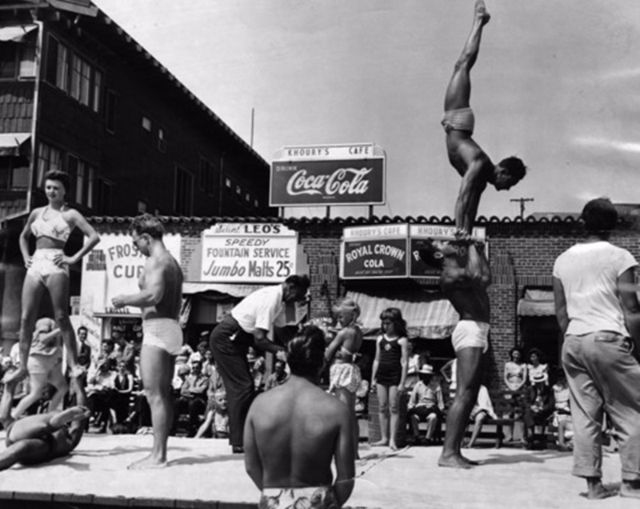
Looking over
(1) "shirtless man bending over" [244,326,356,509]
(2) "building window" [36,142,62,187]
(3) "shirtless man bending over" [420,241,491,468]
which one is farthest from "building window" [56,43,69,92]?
(1) "shirtless man bending over" [244,326,356,509]

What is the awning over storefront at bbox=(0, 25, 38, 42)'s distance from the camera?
65.5 feet

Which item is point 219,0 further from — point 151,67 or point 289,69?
point 151,67

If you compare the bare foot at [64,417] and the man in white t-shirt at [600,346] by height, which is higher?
the man in white t-shirt at [600,346]

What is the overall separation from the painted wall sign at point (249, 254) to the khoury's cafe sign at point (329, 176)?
855mm

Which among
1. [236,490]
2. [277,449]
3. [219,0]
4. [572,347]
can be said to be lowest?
[236,490]

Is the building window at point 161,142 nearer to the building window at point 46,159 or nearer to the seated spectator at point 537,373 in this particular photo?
the building window at point 46,159

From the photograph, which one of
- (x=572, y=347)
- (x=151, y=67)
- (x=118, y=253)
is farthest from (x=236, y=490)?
(x=151, y=67)

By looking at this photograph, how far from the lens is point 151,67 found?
80.9 ft

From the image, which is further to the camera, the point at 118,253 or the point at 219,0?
the point at 118,253

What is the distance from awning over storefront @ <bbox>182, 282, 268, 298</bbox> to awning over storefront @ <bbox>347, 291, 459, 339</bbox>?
266 centimetres

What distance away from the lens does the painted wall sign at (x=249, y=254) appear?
20.8m

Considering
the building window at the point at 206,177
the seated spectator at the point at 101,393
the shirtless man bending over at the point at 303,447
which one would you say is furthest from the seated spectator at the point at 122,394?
the building window at the point at 206,177

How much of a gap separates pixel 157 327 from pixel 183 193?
22231 mm

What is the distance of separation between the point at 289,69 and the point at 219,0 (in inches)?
36.7
